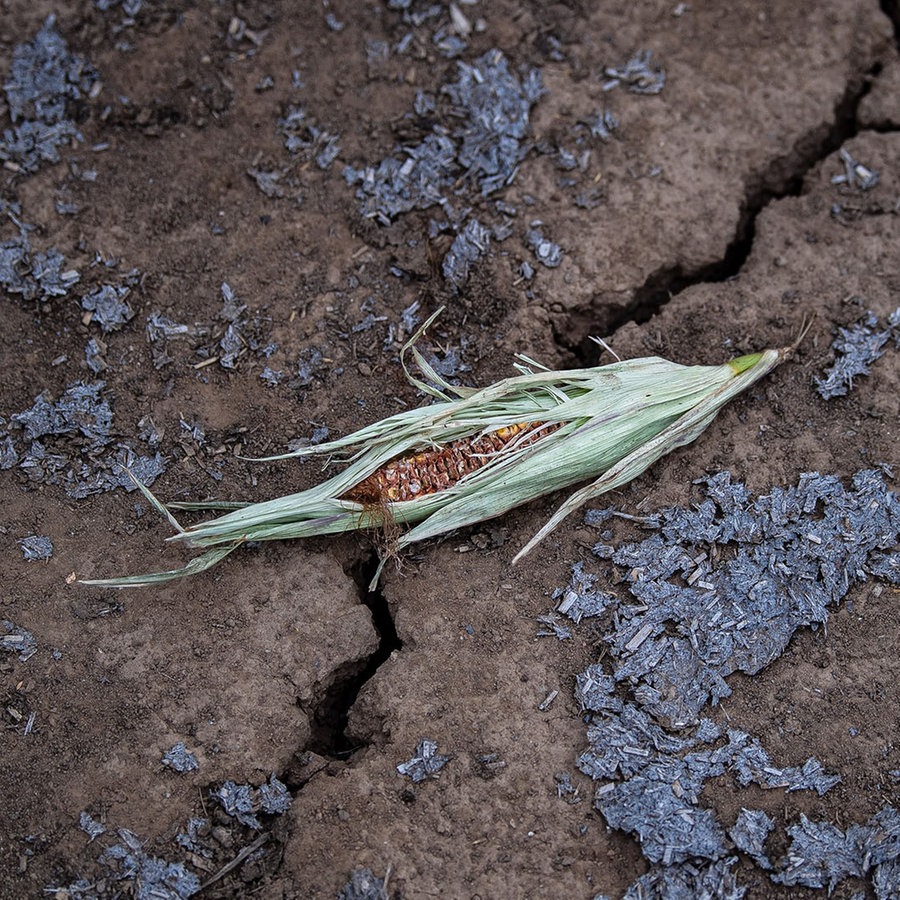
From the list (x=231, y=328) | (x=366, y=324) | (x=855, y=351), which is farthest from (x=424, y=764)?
(x=855, y=351)

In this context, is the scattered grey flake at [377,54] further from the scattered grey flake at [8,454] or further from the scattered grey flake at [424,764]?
the scattered grey flake at [424,764]

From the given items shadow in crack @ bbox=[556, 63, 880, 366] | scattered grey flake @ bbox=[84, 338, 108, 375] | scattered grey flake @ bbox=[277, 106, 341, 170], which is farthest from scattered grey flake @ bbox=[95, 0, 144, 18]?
shadow in crack @ bbox=[556, 63, 880, 366]

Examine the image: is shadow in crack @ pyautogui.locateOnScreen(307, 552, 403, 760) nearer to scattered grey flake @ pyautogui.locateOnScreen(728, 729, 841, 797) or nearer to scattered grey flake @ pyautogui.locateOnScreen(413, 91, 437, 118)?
scattered grey flake @ pyautogui.locateOnScreen(728, 729, 841, 797)

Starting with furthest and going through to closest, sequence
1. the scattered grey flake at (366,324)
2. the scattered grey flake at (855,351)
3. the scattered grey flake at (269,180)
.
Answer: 1. the scattered grey flake at (269,180)
2. the scattered grey flake at (366,324)
3. the scattered grey flake at (855,351)

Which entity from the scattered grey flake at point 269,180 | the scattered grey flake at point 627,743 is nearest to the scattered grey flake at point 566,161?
the scattered grey flake at point 269,180

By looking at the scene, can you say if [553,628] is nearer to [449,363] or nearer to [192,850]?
[449,363]

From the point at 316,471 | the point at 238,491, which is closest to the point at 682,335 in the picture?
the point at 316,471
